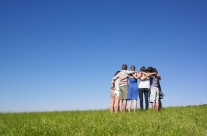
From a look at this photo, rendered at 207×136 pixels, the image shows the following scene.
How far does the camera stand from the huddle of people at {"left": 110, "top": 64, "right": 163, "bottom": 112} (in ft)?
66.1

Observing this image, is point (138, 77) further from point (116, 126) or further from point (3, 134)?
point (3, 134)

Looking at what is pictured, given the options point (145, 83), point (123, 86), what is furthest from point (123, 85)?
point (145, 83)

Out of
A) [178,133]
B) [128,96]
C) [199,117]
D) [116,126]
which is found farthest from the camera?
[128,96]

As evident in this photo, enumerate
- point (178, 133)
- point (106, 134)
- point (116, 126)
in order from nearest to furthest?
point (106, 134) < point (178, 133) < point (116, 126)

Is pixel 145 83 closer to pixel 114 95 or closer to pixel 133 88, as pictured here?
pixel 133 88

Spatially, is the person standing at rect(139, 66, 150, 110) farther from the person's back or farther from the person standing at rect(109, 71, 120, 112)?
the person standing at rect(109, 71, 120, 112)

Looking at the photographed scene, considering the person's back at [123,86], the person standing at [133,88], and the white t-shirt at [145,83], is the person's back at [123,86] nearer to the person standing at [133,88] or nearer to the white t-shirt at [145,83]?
the person standing at [133,88]

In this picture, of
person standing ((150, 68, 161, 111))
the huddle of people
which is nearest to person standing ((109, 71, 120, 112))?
the huddle of people

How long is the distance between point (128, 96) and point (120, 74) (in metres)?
1.26

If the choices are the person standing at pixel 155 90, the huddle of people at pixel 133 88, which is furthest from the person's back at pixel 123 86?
the person standing at pixel 155 90

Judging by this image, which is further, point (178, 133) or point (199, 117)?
point (199, 117)

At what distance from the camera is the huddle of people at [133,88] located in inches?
794

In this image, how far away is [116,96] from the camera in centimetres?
2064

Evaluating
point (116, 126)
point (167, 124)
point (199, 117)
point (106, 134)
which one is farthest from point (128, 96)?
point (106, 134)
